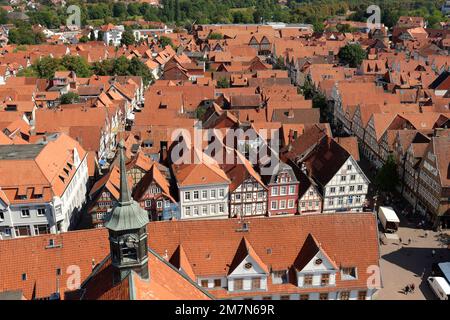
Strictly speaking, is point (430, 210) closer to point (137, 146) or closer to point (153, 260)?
point (137, 146)

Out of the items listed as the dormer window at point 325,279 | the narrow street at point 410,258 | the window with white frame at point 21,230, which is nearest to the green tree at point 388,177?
the narrow street at point 410,258

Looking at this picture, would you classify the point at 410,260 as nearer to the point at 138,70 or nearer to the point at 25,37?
the point at 138,70

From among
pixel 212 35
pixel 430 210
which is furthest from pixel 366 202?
pixel 212 35

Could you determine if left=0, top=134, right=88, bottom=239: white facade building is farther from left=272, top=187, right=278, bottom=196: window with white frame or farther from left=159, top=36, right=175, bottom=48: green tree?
left=159, top=36, right=175, bottom=48: green tree

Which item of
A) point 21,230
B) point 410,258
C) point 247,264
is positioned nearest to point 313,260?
point 247,264

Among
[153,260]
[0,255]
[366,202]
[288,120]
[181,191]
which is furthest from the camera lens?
[288,120]

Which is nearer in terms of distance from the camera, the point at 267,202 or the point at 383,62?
the point at 267,202

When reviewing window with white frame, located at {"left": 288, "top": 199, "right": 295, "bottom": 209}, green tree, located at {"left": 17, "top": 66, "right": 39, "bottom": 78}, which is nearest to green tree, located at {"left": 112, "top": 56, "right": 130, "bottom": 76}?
green tree, located at {"left": 17, "top": 66, "right": 39, "bottom": 78}

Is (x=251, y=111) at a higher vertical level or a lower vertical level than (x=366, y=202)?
higher
